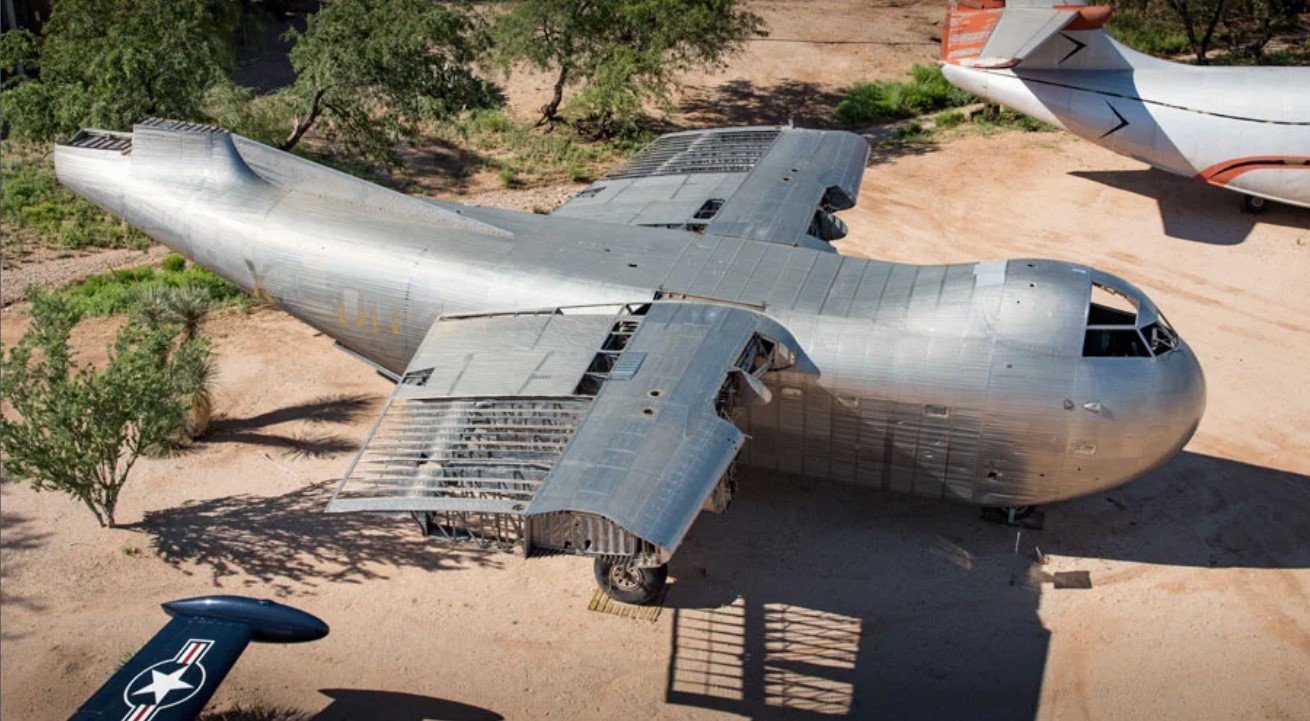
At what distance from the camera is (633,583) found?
18766mm

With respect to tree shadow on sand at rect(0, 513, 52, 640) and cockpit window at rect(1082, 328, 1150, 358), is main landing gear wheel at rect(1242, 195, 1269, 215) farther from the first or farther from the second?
tree shadow on sand at rect(0, 513, 52, 640)

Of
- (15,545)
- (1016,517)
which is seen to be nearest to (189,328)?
(15,545)

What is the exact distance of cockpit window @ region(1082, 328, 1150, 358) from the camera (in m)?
18.2

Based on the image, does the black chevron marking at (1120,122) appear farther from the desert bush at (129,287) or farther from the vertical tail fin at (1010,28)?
the desert bush at (129,287)

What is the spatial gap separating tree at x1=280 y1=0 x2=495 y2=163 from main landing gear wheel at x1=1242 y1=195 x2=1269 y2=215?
25992 millimetres

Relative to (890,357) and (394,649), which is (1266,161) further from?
(394,649)

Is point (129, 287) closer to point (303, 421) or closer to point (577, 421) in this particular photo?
point (303, 421)

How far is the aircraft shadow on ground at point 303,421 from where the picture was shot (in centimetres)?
2327

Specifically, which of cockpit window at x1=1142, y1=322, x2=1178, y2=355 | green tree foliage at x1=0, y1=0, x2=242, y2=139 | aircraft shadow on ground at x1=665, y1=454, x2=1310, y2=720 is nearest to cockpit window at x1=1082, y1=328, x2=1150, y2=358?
cockpit window at x1=1142, y1=322, x2=1178, y2=355

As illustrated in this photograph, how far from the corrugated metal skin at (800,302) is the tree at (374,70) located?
9056 millimetres

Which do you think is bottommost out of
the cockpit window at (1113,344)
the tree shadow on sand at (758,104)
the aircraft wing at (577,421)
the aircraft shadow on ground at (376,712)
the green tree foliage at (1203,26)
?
the aircraft shadow on ground at (376,712)

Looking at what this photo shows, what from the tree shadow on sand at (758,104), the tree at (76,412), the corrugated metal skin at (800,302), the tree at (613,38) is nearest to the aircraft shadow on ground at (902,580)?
the corrugated metal skin at (800,302)

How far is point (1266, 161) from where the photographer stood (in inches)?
1293

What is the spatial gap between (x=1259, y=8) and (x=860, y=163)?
1508 inches
